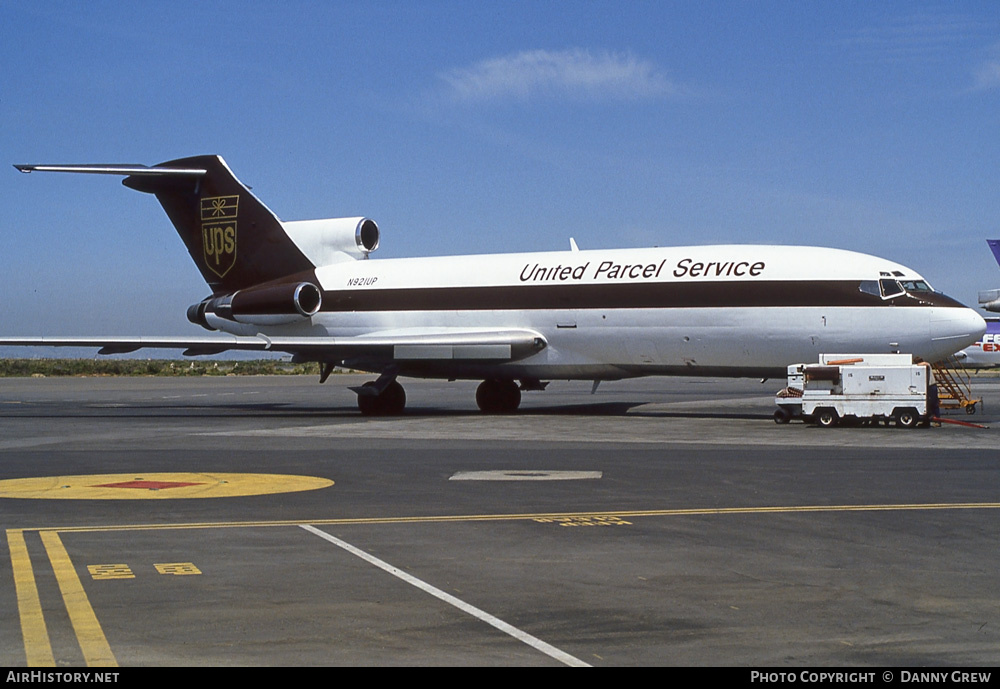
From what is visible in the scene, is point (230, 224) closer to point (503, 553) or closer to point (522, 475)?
point (522, 475)

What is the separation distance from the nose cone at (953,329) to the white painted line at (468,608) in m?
19.9

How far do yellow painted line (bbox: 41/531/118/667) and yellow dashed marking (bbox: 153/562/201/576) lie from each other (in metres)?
0.68

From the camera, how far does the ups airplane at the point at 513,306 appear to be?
27.5m

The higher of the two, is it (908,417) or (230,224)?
(230,224)

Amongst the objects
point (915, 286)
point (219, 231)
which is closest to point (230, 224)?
point (219, 231)

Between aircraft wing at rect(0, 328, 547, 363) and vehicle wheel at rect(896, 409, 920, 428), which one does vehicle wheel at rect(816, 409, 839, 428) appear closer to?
vehicle wheel at rect(896, 409, 920, 428)

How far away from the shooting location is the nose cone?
26734 millimetres

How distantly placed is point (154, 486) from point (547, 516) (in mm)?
6087

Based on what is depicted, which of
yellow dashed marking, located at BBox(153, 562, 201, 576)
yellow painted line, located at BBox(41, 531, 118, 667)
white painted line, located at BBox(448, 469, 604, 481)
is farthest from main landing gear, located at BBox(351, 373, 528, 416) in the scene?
yellow dashed marking, located at BBox(153, 562, 201, 576)

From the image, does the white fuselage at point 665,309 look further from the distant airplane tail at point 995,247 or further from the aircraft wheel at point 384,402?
the distant airplane tail at point 995,247

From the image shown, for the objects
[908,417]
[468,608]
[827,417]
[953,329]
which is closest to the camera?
[468,608]

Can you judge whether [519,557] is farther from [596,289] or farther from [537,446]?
[596,289]

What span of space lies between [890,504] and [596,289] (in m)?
17.6

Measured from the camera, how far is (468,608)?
7953 mm
